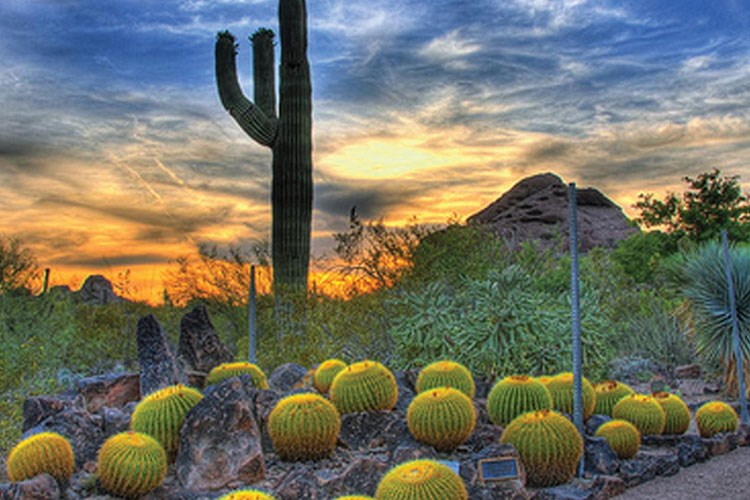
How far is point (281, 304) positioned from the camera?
15.9 metres

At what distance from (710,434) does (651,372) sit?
506cm

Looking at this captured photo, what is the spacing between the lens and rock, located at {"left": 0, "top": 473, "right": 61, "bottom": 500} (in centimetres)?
612

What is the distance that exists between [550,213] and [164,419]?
109ft

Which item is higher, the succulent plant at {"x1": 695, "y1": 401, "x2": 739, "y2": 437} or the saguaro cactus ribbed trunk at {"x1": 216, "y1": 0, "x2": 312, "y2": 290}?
the saguaro cactus ribbed trunk at {"x1": 216, "y1": 0, "x2": 312, "y2": 290}

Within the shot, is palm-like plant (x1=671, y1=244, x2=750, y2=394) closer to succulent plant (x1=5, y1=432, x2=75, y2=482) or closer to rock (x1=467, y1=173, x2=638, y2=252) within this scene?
succulent plant (x1=5, y1=432, x2=75, y2=482)

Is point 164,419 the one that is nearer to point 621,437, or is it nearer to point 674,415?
point 621,437

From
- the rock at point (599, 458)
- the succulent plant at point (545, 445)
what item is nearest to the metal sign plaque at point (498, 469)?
the succulent plant at point (545, 445)

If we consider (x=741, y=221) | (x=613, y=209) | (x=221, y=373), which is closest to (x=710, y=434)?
(x=221, y=373)

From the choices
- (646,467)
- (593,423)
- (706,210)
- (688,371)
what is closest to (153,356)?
(593,423)

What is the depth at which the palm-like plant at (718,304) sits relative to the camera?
11.9 metres

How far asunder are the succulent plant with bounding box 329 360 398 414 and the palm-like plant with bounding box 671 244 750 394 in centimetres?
657

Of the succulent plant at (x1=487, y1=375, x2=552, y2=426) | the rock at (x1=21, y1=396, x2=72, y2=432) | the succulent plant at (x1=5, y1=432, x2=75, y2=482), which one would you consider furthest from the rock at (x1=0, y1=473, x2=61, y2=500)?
the succulent plant at (x1=487, y1=375, x2=552, y2=426)

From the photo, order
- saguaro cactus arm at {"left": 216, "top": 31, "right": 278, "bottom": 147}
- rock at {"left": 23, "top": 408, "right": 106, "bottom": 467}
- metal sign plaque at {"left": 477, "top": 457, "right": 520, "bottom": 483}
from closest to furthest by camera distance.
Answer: metal sign plaque at {"left": 477, "top": 457, "right": 520, "bottom": 483}, rock at {"left": 23, "top": 408, "right": 106, "bottom": 467}, saguaro cactus arm at {"left": 216, "top": 31, "right": 278, "bottom": 147}

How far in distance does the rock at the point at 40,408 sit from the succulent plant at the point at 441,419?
3688mm
